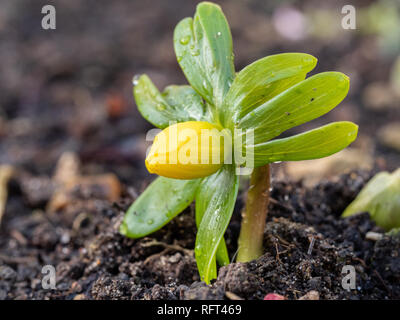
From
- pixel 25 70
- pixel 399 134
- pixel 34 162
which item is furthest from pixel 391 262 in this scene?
pixel 25 70

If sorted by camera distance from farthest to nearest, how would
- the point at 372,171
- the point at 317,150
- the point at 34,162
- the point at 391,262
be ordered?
the point at 34,162 → the point at 372,171 → the point at 391,262 → the point at 317,150

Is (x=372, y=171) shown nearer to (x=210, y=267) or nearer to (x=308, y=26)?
(x=210, y=267)

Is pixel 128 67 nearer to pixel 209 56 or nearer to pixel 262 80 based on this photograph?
pixel 209 56

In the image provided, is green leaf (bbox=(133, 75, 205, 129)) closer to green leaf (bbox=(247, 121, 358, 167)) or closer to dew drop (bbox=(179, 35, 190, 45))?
dew drop (bbox=(179, 35, 190, 45))

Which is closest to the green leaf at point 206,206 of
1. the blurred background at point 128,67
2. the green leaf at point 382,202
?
the green leaf at point 382,202

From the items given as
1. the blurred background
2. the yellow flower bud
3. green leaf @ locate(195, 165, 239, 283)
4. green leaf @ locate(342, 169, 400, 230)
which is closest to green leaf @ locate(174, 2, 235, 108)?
the yellow flower bud

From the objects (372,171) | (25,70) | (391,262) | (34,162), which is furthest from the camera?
(25,70)
